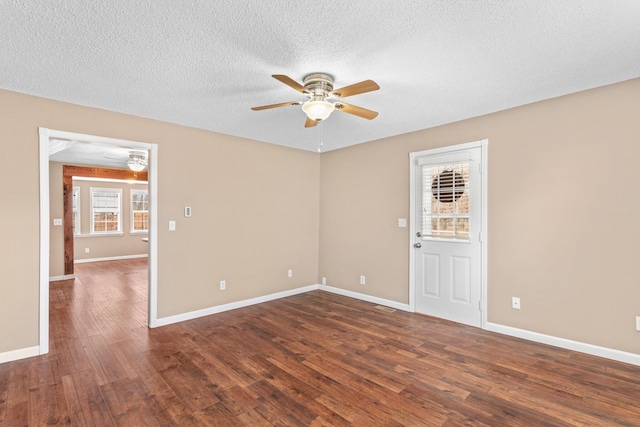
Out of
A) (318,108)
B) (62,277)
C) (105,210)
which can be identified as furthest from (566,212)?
(105,210)

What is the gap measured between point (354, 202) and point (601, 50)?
3.39 meters

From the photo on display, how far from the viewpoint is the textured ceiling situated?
5.85 feet

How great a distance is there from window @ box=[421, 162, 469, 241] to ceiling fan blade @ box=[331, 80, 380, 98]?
212 cm

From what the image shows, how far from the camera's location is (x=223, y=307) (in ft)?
14.3

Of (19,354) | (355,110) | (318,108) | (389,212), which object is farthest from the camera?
(389,212)

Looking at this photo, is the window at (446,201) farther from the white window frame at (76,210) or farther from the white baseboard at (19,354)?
the white window frame at (76,210)

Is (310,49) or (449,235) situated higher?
(310,49)

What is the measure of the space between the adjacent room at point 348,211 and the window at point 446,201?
0.03 metres

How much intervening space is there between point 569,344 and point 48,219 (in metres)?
5.37

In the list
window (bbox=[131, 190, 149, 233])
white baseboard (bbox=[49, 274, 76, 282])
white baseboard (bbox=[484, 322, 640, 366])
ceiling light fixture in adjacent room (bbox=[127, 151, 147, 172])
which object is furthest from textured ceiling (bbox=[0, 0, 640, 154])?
window (bbox=[131, 190, 149, 233])

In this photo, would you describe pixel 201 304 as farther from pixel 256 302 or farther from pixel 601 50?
pixel 601 50

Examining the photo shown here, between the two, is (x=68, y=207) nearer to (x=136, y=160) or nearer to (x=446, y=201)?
(x=136, y=160)

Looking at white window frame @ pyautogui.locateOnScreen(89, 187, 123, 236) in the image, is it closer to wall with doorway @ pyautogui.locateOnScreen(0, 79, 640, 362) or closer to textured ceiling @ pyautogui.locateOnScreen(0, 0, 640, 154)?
wall with doorway @ pyautogui.locateOnScreen(0, 79, 640, 362)

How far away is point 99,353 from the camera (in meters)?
3.01
